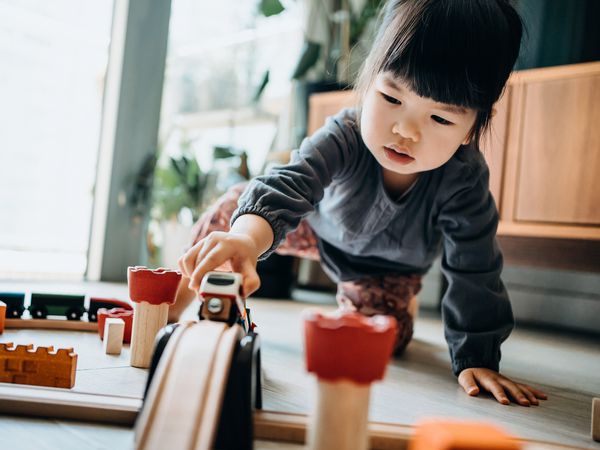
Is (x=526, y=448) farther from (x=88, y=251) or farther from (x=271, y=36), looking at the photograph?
(x=271, y=36)

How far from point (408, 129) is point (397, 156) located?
5cm

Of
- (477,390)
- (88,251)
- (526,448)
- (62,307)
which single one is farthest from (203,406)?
(88,251)

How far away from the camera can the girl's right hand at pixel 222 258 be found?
525 mm

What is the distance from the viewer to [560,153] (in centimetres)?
149

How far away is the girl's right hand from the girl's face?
266 mm

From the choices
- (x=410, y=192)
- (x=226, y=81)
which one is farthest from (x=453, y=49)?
(x=226, y=81)

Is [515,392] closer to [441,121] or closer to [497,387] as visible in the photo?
[497,387]

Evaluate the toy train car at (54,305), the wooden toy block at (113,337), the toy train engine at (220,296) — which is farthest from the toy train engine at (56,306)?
the toy train engine at (220,296)

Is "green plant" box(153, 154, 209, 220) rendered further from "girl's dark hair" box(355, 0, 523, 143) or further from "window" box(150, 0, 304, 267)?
"girl's dark hair" box(355, 0, 523, 143)

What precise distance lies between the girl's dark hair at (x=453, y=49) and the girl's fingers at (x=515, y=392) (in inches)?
14.2

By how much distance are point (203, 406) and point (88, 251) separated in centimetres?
161

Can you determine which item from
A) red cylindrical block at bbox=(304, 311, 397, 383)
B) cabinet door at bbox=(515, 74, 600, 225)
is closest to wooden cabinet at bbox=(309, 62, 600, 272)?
cabinet door at bbox=(515, 74, 600, 225)

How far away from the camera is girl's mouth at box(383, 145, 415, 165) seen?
75 cm

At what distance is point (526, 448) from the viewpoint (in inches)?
19.0
